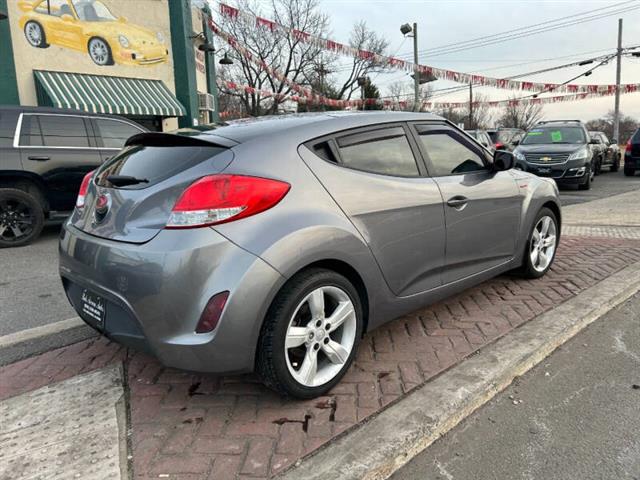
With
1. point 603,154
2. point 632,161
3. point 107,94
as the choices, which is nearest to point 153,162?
point 107,94

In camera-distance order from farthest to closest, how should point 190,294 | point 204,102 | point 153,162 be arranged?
point 204,102, point 153,162, point 190,294

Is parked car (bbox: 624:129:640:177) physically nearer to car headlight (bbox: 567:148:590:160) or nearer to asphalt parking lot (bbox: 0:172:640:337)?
car headlight (bbox: 567:148:590:160)

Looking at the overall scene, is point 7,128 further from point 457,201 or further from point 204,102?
point 204,102

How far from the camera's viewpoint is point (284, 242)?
2.37 metres

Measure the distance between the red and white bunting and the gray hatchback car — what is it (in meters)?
14.0

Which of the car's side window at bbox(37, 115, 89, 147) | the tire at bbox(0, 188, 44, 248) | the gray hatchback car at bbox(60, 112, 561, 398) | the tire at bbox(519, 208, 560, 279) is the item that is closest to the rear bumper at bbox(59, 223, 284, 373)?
the gray hatchback car at bbox(60, 112, 561, 398)

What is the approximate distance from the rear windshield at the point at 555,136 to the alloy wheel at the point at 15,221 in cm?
1208

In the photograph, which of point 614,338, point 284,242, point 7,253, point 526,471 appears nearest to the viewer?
point 526,471

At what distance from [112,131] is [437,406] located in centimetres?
649

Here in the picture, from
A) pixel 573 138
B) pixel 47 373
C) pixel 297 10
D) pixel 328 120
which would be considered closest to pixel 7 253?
pixel 47 373

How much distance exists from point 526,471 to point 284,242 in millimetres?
1489

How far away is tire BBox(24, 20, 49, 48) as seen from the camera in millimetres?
12305

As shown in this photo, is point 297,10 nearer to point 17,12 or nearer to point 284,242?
point 17,12

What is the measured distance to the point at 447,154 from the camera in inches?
141
